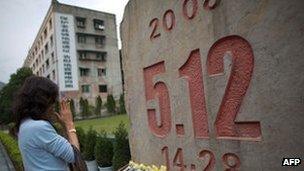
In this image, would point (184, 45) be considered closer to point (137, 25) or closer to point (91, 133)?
point (137, 25)

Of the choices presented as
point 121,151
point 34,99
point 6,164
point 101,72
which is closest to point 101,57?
point 101,72

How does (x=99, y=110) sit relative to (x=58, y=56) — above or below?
below

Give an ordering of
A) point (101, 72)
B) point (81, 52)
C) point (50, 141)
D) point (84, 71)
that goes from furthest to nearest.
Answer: point (101, 72)
point (84, 71)
point (81, 52)
point (50, 141)

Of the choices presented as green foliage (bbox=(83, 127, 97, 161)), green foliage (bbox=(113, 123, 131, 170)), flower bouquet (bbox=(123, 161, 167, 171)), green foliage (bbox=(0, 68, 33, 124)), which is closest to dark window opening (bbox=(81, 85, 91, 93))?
green foliage (bbox=(0, 68, 33, 124))

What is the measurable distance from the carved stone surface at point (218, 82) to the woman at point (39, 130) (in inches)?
45.7

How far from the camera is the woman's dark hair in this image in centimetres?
237

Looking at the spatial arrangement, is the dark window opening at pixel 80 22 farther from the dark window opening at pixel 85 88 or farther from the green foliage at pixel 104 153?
the green foliage at pixel 104 153

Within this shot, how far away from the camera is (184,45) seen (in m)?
3.20

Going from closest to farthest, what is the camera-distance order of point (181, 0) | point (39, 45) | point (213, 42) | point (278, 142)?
point (278, 142)
point (213, 42)
point (181, 0)
point (39, 45)

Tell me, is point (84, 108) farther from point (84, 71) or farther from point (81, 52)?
point (81, 52)

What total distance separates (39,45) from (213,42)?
43283 millimetres

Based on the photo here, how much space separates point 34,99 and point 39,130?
0.70 ft

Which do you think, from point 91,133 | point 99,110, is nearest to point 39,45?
point 99,110

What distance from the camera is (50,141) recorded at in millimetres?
2266
